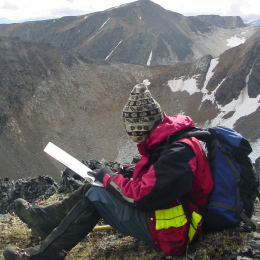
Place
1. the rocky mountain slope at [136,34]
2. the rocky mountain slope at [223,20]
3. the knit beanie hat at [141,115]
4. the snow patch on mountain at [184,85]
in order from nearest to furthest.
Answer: the knit beanie hat at [141,115] → the snow patch on mountain at [184,85] → the rocky mountain slope at [136,34] → the rocky mountain slope at [223,20]

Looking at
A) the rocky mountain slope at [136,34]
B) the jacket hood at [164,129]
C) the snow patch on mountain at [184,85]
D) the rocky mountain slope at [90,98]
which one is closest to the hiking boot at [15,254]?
the jacket hood at [164,129]

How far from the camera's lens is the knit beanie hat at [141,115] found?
326cm

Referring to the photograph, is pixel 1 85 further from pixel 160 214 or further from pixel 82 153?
pixel 160 214

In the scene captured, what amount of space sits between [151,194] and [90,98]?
35.4 meters

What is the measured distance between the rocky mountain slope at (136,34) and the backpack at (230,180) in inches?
2670

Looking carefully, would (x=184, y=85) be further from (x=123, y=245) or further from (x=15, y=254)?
(x=15, y=254)

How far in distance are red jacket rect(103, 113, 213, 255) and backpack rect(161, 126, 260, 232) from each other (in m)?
0.13

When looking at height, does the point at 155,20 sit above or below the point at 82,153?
above

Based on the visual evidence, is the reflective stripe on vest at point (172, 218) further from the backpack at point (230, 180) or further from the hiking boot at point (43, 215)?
the hiking boot at point (43, 215)

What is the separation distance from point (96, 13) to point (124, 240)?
288ft

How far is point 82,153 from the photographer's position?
29.9 meters

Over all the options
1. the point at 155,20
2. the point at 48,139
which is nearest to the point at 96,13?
the point at 155,20

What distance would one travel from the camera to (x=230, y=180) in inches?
124

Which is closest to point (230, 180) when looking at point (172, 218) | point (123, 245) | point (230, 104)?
point (172, 218)
